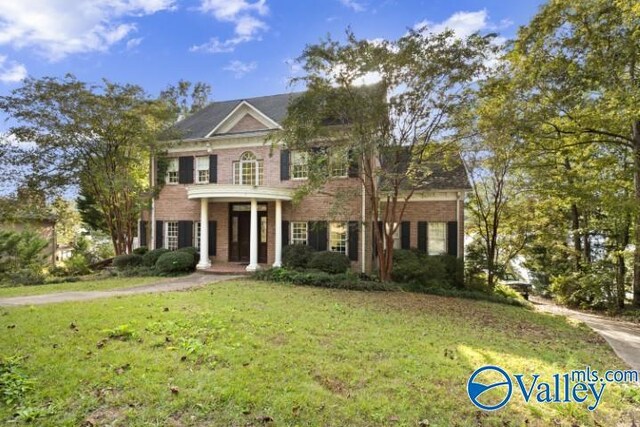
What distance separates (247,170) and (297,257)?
5.30m

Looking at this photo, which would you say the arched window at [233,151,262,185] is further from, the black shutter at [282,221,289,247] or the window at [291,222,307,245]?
the window at [291,222,307,245]

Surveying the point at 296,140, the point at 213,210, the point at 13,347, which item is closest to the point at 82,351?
the point at 13,347

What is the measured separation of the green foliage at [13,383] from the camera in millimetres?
4012

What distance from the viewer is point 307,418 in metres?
3.75

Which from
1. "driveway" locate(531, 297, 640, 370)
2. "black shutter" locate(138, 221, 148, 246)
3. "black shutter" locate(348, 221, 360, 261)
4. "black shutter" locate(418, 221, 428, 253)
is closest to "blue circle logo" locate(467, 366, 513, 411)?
"driveway" locate(531, 297, 640, 370)

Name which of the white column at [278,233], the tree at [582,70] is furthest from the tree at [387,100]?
the white column at [278,233]

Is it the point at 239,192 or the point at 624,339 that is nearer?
the point at 624,339

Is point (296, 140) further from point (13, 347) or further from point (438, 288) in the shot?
point (13, 347)

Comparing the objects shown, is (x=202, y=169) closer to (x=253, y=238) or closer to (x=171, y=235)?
(x=171, y=235)

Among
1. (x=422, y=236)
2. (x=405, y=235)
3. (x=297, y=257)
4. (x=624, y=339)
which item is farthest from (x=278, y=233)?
(x=624, y=339)

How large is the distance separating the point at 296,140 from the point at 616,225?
45.2ft

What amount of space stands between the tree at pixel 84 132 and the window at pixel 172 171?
1290 millimetres

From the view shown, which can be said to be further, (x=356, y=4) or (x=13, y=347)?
(x=356, y=4)

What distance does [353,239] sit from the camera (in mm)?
15766
